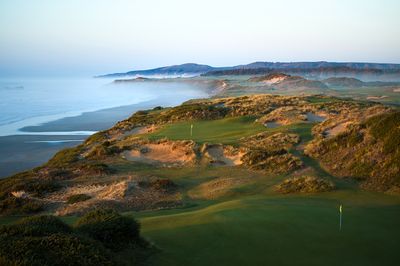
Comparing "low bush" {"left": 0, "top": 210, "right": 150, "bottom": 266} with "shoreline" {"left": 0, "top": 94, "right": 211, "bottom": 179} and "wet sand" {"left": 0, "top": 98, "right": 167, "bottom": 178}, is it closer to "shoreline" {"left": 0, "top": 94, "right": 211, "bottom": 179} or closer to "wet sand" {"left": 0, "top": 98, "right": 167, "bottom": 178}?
"shoreline" {"left": 0, "top": 94, "right": 211, "bottom": 179}

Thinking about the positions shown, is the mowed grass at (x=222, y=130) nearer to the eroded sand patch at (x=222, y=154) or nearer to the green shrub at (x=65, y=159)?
the eroded sand patch at (x=222, y=154)

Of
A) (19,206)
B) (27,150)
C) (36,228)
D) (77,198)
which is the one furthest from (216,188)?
(27,150)

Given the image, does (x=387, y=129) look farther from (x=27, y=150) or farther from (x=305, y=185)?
(x=27, y=150)

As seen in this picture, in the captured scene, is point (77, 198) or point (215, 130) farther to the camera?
point (215, 130)

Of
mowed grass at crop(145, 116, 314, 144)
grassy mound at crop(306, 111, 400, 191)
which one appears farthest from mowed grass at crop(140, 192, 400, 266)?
mowed grass at crop(145, 116, 314, 144)

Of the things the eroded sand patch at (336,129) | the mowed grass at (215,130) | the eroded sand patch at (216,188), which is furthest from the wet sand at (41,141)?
the eroded sand patch at (336,129)
